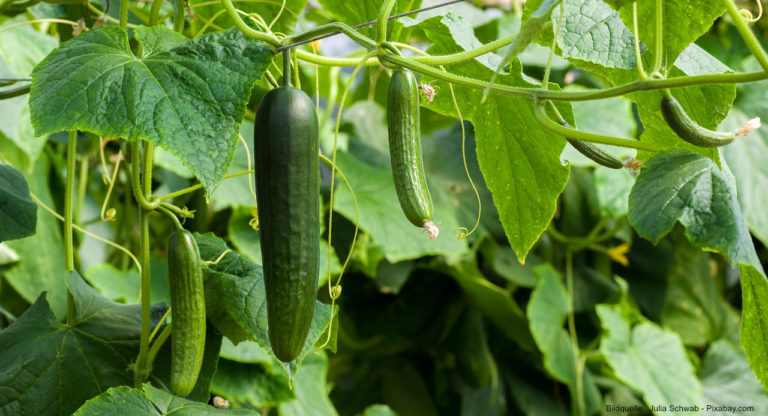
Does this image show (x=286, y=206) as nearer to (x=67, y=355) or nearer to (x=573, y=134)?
(x=573, y=134)

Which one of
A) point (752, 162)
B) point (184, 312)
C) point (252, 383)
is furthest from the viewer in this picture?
point (752, 162)

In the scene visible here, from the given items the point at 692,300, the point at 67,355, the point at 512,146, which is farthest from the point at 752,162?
the point at 67,355

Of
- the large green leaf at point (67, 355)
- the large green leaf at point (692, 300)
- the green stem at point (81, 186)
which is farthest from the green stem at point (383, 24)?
the large green leaf at point (692, 300)

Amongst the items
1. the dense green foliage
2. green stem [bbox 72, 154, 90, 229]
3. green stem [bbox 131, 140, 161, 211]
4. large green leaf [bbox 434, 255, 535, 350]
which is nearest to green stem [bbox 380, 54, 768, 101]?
the dense green foliage

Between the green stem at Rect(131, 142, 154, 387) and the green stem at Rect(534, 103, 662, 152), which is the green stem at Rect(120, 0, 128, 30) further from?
the green stem at Rect(534, 103, 662, 152)

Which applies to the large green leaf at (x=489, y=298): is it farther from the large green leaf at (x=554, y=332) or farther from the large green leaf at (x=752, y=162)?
the large green leaf at (x=752, y=162)

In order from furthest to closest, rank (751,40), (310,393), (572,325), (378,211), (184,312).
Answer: (572,325)
(378,211)
(310,393)
(184,312)
(751,40)

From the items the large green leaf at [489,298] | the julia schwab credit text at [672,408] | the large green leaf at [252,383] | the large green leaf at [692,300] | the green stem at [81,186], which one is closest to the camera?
the large green leaf at [252,383]
